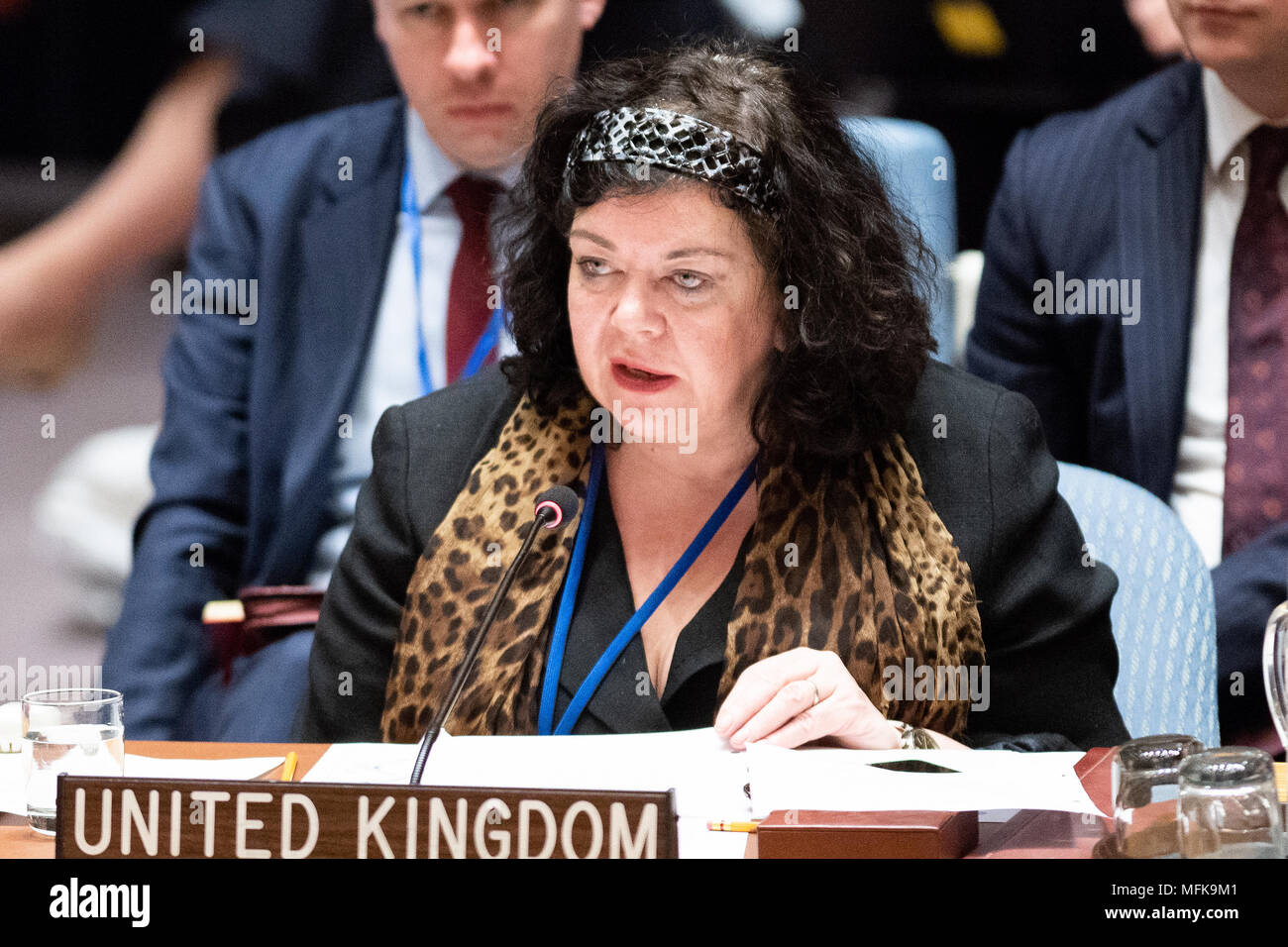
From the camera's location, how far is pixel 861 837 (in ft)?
4.45

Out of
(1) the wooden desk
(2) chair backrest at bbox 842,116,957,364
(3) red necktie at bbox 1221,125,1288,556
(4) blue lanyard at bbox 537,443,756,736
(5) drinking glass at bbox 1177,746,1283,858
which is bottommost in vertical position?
(1) the wooden desk

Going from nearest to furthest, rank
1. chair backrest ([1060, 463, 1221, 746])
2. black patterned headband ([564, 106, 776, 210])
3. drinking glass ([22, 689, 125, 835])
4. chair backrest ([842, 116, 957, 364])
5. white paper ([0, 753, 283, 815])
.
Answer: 1. drinking glass ([22, 689, 125, 835])
2. white paper ([0, 753, 283, 815])
3. black patterned headband ([564, 106, 776, 210])
4. chair backrest ([1060, 463, 1221, 746])
5. chair backrest ([842, 116, 957, 364])

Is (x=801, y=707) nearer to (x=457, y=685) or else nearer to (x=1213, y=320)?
(x=457, y=685)

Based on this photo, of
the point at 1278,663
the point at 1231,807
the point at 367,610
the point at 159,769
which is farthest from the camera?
the point at 367,610

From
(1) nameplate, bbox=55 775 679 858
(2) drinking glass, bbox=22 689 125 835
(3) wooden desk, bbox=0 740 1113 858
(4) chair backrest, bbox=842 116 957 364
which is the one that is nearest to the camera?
(1) nameplate, bbox=55 775 679 858

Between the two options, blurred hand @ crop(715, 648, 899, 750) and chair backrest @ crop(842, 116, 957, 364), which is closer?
blurred hand @ crop(715, 648, 899, 750)

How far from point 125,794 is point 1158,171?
7.33ft

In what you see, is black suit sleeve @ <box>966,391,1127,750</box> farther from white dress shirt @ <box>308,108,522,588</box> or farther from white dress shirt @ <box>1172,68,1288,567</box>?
white dress shirt @ <box>308,108,522,588</box>

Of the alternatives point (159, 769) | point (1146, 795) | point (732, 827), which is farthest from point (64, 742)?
point (1146, 795)

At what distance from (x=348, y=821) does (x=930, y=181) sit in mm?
1884

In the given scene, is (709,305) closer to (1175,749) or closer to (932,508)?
(932,508)

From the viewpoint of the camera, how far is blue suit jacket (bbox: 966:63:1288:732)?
9.09 ft

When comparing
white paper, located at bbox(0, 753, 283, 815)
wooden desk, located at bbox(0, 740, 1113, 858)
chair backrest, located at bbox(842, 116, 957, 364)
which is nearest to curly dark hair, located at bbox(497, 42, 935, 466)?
chair backrest, located at bbox(842, 116, 957, 364)

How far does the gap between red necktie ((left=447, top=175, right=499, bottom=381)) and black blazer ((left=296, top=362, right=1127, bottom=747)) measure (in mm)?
495
